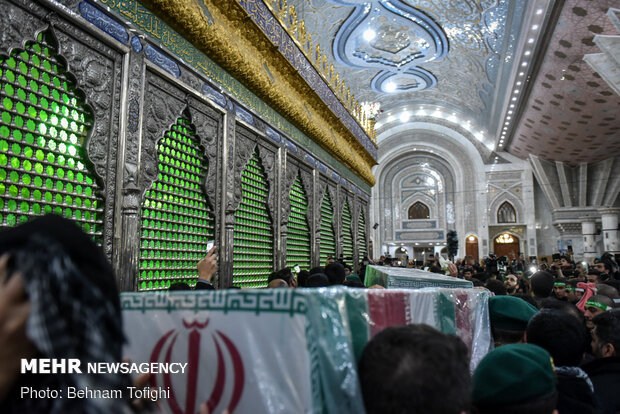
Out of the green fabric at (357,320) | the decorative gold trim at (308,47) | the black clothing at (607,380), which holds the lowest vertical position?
the black clothing at (607,380)

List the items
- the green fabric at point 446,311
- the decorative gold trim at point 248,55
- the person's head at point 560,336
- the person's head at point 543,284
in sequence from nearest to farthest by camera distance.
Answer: the green fabric at point 446,311
the person's head at point 560,336
the decorative gold trim at point 248,55
the person's head at point 543,284

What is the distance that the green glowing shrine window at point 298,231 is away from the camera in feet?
16.7

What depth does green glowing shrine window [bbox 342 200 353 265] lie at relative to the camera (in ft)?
25.7

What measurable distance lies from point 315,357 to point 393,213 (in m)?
22.3

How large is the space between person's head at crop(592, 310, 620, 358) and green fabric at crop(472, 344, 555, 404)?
1188mm

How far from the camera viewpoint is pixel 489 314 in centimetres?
170

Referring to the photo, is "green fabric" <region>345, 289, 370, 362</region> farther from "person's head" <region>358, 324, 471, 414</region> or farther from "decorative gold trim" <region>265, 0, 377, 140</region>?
"decorative gold trim" <region>265, 0, 377, 140</region>

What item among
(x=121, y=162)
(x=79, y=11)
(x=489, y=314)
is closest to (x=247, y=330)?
(x=489, y=314)

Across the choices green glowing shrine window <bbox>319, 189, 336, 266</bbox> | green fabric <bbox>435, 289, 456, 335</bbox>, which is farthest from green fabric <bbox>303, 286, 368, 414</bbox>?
green glowing shrine window <bbox>319, 189, 336, 266</bbox>

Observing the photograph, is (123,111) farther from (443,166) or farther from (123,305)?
(443,166)

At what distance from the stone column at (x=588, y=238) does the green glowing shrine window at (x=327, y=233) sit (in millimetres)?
12927

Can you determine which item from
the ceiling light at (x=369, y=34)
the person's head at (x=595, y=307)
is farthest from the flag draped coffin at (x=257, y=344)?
the ceiling light at (x=369, y=34)

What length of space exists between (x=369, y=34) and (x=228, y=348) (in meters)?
12.1

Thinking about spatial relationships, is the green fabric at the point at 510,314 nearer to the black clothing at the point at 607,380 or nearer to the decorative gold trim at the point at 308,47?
the black clothing at the point at 607,380
